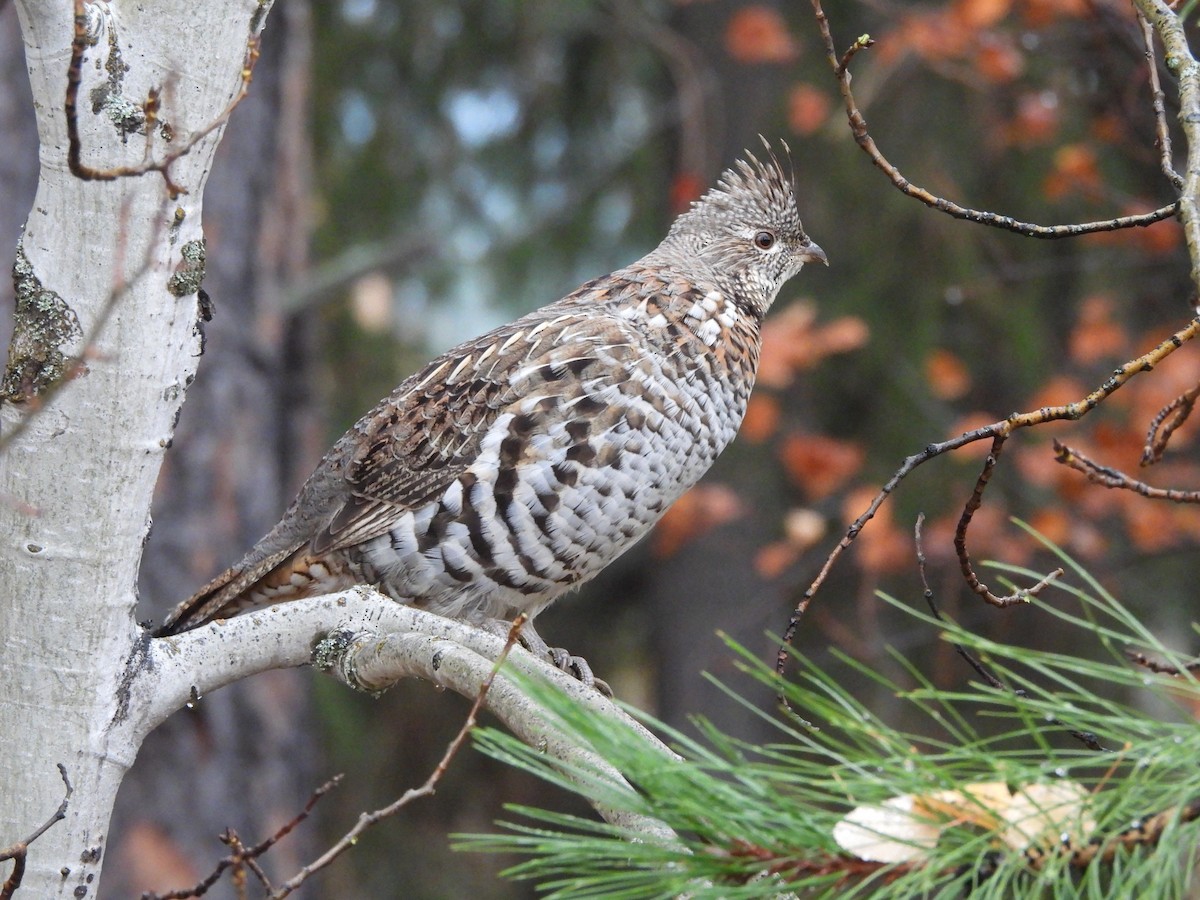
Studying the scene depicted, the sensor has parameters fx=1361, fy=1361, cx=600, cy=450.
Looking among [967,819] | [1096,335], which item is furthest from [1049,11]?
[967,819]

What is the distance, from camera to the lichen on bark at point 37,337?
216cm

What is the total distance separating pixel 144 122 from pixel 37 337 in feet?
1.26

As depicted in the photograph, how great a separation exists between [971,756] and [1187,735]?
26 centimetres

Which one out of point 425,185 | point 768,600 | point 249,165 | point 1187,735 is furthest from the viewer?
point 425,185

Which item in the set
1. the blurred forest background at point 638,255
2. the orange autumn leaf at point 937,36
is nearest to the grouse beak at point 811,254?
the blurred forest background at point 638,255

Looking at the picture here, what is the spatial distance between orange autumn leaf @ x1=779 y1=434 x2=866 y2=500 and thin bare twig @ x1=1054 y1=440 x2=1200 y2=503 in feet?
14.6

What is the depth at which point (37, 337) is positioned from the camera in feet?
7.09

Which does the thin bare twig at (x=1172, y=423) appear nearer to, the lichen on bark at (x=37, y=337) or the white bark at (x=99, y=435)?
the white bark at (x=99, y=435)

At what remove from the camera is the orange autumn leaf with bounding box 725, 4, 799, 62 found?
22.8 feet

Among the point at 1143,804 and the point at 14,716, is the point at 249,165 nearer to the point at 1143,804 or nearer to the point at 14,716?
the point at 14,716

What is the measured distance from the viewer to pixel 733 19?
7367 millimetres

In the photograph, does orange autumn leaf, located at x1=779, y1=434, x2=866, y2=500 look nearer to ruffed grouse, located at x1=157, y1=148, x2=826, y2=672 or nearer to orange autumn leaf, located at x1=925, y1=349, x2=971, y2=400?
orange autumn leaf, located at x1=925, y1=349, x2=971, y2=400

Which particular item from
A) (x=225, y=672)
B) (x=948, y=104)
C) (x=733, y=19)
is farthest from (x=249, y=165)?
(x=948, y=104)

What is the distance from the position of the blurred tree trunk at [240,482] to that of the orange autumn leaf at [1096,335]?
144 inches
